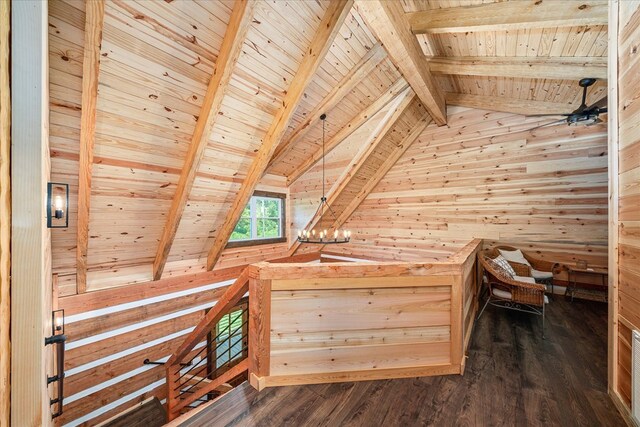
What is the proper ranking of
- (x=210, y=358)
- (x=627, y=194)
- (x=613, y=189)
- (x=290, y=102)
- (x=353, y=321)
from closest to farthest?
(x=627, y=194) < (x=613, y=189) < (x=353, y=321) < (x=290, y=102) < (x=210, y=358)

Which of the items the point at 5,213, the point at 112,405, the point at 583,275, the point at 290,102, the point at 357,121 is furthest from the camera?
the point at 357,121

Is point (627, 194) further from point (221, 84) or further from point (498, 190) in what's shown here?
point (221, 84)

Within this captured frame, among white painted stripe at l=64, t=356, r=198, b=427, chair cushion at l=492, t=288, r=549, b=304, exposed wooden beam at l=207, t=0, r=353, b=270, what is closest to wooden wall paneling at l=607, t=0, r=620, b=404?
chair cushion at l=492, t=288, r=549, b=304

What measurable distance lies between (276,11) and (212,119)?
116 centimetres

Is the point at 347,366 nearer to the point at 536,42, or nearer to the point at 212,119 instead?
the point at 212,119

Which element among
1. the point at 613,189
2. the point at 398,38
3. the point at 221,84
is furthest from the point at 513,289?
the point at 221,84

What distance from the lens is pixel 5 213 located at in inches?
30.8

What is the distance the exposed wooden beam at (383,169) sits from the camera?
5.11 meters

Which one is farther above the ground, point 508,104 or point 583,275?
point 508,104

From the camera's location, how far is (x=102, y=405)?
353 centimetres

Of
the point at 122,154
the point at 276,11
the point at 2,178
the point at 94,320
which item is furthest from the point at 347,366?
the point at 94,320

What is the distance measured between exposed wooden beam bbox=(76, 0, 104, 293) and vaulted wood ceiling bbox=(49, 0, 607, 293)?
0.01 metres

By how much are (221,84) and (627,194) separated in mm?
3282

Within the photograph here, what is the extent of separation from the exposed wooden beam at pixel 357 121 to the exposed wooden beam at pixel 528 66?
684mm
